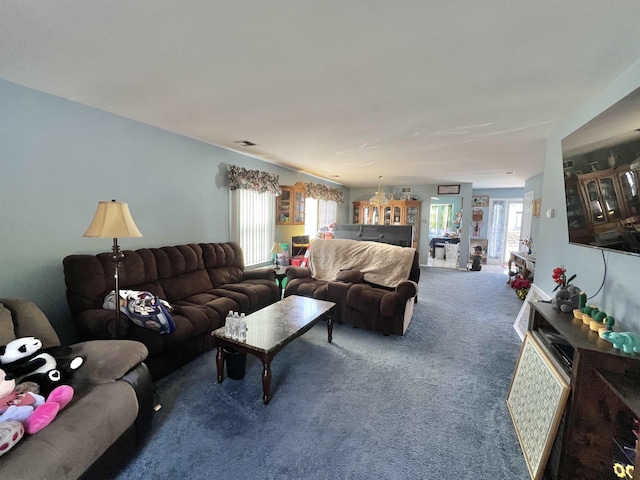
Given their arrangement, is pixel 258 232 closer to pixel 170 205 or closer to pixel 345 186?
pixel 170 205

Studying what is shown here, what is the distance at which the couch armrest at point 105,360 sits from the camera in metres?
1.47

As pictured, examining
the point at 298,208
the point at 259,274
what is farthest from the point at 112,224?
the point at 298,208

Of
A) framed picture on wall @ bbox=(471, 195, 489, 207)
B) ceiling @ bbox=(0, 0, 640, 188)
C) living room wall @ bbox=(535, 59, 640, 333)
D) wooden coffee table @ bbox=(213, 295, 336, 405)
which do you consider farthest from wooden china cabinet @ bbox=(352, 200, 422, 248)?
wooden coffee table @ bbox=(213, 295, 336, 405)

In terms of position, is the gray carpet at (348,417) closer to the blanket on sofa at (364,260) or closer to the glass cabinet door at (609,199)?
the blanket on sofa at (364,260)

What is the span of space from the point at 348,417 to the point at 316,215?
4953 mm

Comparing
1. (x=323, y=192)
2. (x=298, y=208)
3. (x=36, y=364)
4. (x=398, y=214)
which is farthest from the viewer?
(x=398, y=214)

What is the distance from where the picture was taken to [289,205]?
514 centimetres

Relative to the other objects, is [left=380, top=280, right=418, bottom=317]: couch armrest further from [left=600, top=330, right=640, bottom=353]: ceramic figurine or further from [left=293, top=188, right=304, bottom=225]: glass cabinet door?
[left=293, top=188, right=304, bottom=225]: glass cabinet door

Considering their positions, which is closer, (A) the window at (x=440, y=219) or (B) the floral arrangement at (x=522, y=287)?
(B) the floral arrangement at (x=522, y=287)

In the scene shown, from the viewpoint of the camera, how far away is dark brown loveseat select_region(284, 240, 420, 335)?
9.95ft

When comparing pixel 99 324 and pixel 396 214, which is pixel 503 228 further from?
pixel 99 324

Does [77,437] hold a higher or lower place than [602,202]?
lower

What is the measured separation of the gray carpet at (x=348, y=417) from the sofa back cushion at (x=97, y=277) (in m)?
0.93

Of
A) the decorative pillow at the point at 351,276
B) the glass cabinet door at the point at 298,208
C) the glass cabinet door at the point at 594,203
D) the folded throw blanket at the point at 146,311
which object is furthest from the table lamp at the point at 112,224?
the glass cabinet door at the point at 298,208
